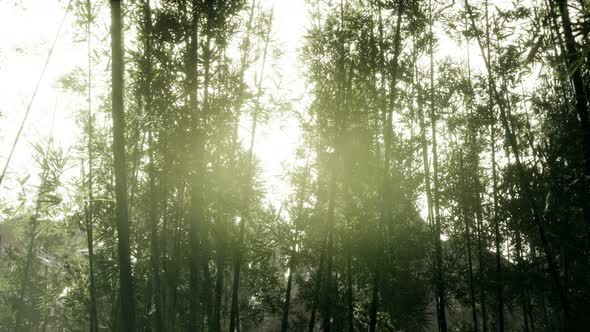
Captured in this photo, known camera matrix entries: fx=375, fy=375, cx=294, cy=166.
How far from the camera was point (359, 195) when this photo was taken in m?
7.27

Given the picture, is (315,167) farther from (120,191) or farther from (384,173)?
(120,191)

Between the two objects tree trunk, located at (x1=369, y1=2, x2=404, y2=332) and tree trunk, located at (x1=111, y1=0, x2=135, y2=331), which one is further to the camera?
tree trunk, located at (x1=369, y1=2, x2=404, y2=332)

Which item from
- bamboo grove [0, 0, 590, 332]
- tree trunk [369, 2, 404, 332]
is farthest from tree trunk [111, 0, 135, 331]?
tree trunk [369, 2, 404, 332]

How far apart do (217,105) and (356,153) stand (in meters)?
2.92

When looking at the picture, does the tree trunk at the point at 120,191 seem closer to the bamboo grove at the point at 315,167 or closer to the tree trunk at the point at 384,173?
the bamboo grove at the point at 315,167

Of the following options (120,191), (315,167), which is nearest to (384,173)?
(315,167)

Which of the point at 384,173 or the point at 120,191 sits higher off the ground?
the point at 384,173

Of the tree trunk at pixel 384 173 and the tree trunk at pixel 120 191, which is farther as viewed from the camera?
the tree trunk at pixel 384 173

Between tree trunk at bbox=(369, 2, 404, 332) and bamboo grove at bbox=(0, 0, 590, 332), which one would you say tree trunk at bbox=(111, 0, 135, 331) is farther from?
tree trunk at bbox=(369, 2, 404, 332)

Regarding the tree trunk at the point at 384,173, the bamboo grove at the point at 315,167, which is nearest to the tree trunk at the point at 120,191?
the bamboo grove at the point at 315,167

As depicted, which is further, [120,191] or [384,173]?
[384,173]

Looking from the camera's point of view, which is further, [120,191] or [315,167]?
[315,167]

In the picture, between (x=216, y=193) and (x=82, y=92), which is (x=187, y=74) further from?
(x=82, y=92)

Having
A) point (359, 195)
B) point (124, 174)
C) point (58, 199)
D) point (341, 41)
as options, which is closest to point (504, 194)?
point (359, 195)
